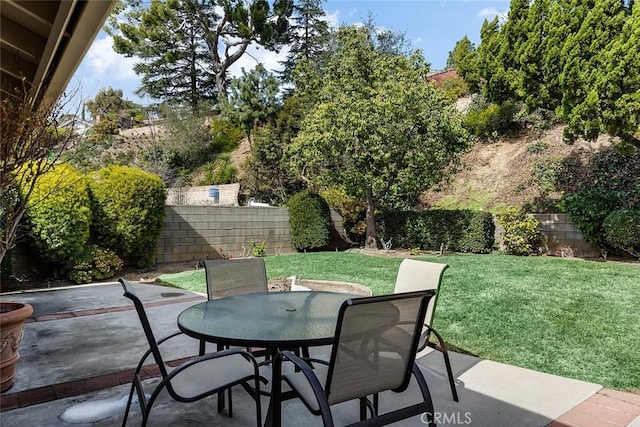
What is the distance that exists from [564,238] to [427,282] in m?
8.45

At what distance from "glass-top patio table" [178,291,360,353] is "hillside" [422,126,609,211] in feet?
34.1

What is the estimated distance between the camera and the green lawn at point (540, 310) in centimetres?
342

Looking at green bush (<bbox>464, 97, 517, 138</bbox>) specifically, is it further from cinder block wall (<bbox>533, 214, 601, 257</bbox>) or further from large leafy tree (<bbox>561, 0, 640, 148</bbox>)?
large leafy tree (<bbox>561, 0, 640, 148</bbox>)

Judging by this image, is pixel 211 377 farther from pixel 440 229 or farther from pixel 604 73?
pixel 440 229

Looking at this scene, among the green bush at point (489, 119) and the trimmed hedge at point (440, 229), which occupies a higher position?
the green bush at point (489, 119)

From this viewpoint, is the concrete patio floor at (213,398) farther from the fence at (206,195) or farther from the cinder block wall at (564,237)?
the fence at (206,195)

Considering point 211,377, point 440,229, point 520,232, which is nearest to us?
point 211,377

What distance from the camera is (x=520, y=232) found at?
955 cm

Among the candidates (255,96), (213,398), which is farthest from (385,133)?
(255,96)

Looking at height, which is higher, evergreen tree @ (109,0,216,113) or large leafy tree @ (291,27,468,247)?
evergreen tree @ (109,0,216,113)

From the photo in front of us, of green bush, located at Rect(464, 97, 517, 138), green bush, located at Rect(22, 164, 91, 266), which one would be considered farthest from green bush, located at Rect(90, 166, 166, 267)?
green bush, located at Rect(464, 97, 517, 138)

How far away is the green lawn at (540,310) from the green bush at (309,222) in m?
3.27

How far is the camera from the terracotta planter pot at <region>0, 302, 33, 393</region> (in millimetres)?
2809

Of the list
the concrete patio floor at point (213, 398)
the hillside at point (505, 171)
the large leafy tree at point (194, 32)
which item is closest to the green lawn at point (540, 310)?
the concrete patio floor at point (213, 398)
